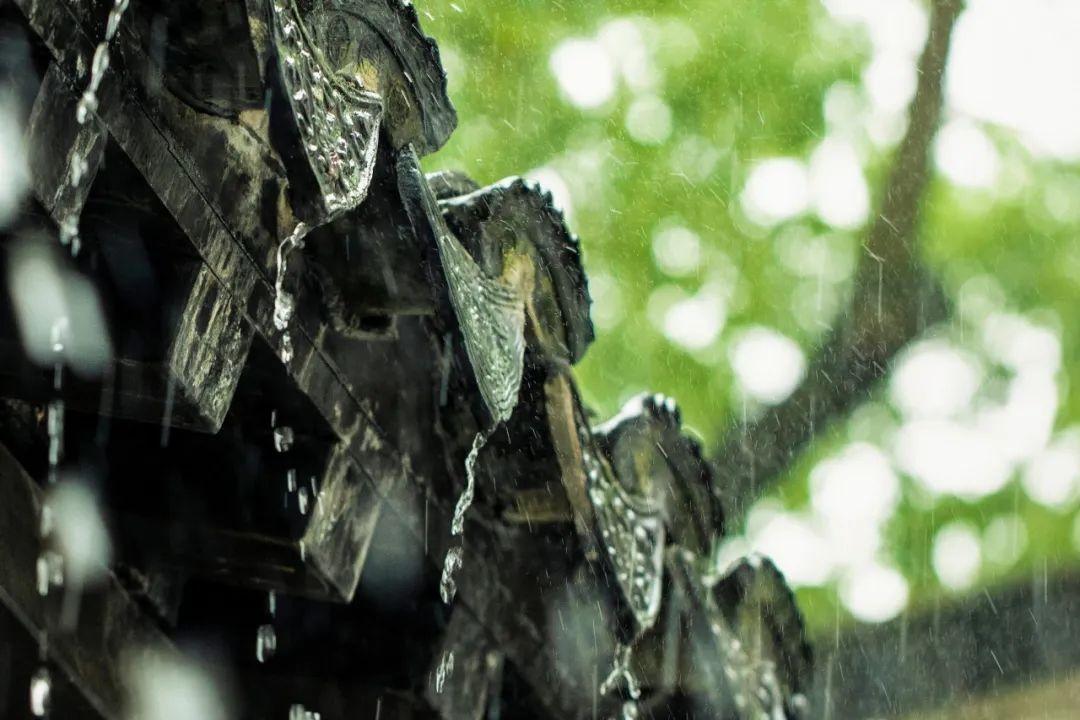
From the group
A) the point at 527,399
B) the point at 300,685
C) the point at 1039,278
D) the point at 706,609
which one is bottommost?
the point at 300,685

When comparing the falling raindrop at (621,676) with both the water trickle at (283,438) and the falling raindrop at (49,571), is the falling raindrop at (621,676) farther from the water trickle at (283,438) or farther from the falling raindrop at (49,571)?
the falling raindrop at (49,571)

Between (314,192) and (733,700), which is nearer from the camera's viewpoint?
(314,192)

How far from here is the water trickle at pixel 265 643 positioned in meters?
3.39

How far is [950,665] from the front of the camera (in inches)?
239

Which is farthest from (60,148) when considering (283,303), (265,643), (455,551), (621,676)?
(621,676)

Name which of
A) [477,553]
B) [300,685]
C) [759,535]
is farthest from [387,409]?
[759,535]

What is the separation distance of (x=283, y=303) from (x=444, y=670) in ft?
4.00

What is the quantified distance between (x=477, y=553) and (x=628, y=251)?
7.01 metres

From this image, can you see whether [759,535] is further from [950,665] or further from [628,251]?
[950,665]

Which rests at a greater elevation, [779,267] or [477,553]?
[779,267]

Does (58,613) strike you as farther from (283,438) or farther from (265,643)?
(265,643)

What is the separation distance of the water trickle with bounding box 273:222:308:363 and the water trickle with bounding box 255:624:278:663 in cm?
105

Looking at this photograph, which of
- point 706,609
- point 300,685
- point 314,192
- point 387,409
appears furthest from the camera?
point 706,609

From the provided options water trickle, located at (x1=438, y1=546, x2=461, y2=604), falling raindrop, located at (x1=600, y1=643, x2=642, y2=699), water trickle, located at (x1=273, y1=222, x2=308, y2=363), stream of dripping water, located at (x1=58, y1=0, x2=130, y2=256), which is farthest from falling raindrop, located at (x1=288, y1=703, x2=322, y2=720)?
stream of dripping water, located at (x1=58, y1=0, x2=130, y2=256)
